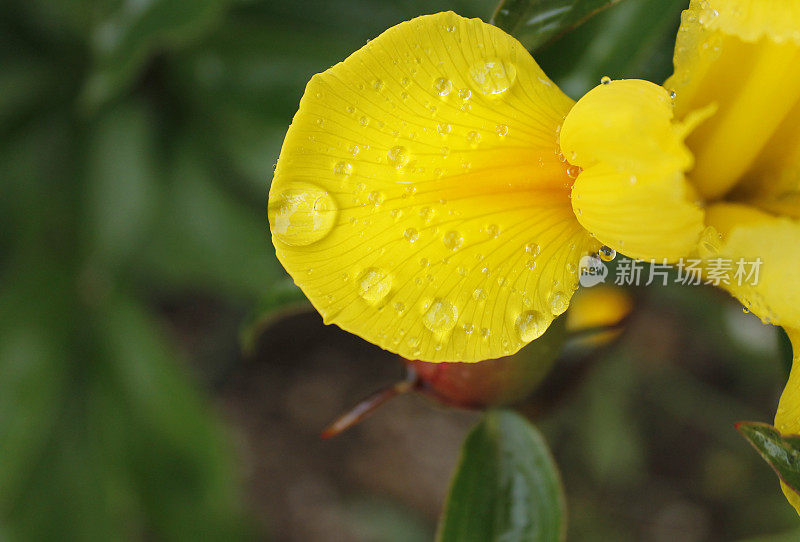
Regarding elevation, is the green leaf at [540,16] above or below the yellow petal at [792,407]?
above

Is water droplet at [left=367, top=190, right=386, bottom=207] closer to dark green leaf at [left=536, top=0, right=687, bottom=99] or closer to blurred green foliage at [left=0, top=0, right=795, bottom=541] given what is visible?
dark green leaf at [left=536, top=0, right=687, bottom=99]

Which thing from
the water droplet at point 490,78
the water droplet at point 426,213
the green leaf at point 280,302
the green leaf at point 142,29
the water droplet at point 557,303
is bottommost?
the green leaf at point 280,302

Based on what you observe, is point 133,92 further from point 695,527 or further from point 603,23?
point 695,527

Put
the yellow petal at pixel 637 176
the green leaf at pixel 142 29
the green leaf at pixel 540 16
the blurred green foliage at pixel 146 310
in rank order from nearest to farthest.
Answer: the yellow petal at pixel 637 176 < the green leaf at pixel 540 16 < the green leaf at pixel 142 29 < the blurred green foliage at pixel 146 310

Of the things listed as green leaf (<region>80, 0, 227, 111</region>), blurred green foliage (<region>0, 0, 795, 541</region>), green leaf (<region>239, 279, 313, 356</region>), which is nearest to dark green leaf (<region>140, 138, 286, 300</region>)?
blurred green foliage (<region>0, 0, 795, 541</region>)

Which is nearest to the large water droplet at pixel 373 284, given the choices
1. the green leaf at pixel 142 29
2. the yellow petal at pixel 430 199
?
the yellow petal at pixel 430 199

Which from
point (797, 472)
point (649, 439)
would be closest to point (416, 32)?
point (797, 472)

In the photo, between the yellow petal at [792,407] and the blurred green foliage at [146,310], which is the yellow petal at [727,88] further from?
the blurred green foliage at [146,310]
